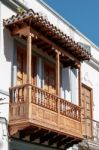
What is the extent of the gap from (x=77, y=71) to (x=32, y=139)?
462 centimetres

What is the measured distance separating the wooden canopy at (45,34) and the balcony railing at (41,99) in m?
1.71

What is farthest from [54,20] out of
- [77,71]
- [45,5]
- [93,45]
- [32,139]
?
[32,139]

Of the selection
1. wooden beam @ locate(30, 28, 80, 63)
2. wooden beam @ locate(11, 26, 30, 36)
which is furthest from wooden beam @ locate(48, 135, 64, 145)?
wooden beam @ locate(11, 26, 30, 36)

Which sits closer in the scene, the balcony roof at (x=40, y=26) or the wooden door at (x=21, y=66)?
the balcony roof at (x=40, y=26)

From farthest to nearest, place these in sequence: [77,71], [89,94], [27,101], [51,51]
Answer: [89,94] < [77,71] < [51,51] < [27,101]

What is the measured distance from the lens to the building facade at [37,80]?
14414 millimetres

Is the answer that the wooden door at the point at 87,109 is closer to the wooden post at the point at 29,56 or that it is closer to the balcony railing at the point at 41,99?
the balcony railing at the point at 41,99

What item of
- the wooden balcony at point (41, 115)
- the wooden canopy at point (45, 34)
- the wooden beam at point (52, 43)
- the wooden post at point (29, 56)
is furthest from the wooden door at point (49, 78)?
the wooden post at point (29, 56)

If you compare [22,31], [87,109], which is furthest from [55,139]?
[87,109]

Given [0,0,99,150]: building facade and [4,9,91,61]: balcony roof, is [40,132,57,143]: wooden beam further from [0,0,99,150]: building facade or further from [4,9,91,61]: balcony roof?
[4,9,91,61]: balcony roof

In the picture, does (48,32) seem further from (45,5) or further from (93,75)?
(93,75)

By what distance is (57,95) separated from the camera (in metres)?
15.6

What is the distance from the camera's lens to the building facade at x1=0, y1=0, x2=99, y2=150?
14414 millimetres

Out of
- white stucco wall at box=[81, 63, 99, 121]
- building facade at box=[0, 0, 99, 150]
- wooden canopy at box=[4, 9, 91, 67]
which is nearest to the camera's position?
building facade at box=[0, 0, 99, 150]
